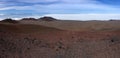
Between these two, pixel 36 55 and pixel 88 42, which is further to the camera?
pixel 88 42

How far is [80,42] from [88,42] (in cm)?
43

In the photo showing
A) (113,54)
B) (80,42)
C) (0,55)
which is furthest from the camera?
(80,42)

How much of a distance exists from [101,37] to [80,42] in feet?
6.92

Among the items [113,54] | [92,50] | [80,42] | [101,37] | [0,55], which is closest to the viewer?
[0,55]

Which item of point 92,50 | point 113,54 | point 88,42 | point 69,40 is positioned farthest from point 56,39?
point 113,54

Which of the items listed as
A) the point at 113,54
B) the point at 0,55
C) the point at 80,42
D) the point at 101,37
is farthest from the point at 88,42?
the point at 0,55

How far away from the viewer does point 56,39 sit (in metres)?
17.5

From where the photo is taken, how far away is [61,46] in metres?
15.3

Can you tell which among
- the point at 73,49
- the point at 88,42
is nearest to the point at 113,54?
the point at 73,49

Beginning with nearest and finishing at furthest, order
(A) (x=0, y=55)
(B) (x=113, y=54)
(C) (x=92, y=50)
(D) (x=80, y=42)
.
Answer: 1. (A) (x=0, y=55)
2. (B) (x=113, y=54)
3. (C) (x=92, y=50)
4. (D) (x=80, y=42)

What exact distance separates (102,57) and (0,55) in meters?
4.25

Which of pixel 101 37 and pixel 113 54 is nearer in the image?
pixel 113 54

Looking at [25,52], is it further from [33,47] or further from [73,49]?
[73,49]

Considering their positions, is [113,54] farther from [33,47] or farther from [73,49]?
[33,47]
